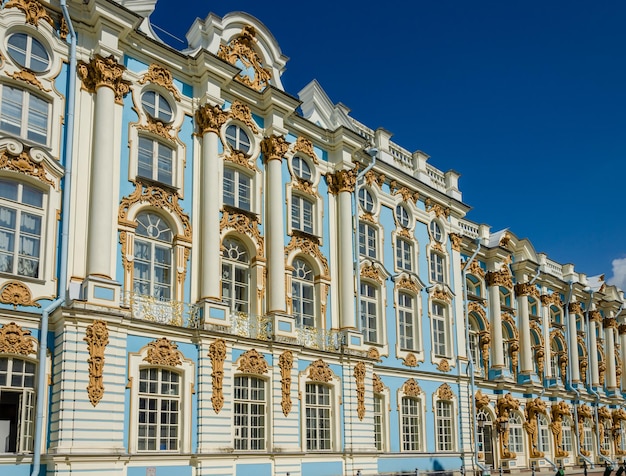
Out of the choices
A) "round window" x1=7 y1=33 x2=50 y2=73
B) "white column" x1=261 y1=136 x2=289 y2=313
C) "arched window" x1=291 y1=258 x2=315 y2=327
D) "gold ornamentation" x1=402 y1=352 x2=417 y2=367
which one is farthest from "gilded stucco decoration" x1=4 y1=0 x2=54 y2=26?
"gold ornamentation" x1=402 y1=352 x2=417 y2=367

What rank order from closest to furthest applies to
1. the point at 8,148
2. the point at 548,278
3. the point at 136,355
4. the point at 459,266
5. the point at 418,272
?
the point at 8,148 → the point at 136,355 → the point at 418,272 → the point at 459,266 → the point at 548,278

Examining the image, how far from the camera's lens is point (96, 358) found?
1794cm

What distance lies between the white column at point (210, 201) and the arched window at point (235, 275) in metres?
1.00

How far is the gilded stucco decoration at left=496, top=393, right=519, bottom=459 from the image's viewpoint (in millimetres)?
34594

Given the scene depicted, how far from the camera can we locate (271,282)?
77.3 ft

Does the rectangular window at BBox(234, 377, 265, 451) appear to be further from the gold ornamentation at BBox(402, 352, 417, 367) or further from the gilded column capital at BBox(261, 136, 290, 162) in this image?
the gold ornamentation at BBox(402, 352, 417, 367)

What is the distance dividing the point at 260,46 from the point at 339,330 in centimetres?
1049

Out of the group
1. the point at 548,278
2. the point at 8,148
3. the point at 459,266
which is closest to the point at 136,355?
the point at 8,148

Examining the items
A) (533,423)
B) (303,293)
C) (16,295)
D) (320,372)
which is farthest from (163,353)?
(533,423)

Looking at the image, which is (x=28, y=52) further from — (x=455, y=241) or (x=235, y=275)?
(x=455, y=241)

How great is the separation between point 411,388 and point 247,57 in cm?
1434

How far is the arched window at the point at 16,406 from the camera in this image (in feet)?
55.5

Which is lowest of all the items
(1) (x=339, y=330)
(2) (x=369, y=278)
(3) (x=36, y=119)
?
(1) (x=339, y=330)

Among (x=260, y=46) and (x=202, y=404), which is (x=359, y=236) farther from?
(x=202, y=404)
